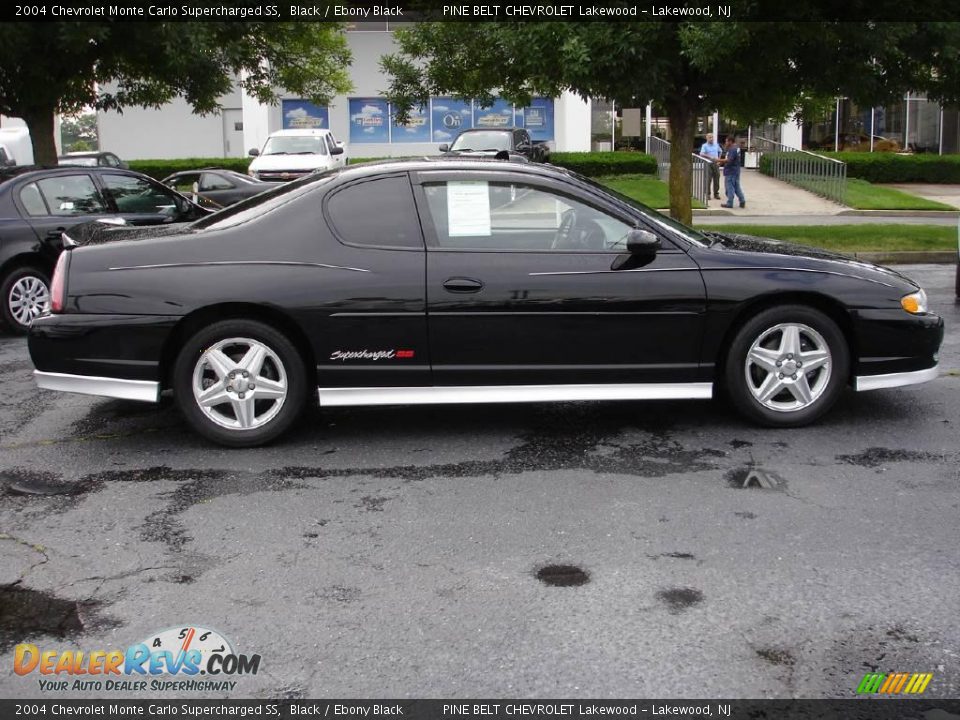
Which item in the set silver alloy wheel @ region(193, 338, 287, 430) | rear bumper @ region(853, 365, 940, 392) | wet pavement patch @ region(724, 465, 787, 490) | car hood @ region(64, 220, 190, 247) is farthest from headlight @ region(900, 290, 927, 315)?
car hood @ region(64, 220, 190, 247)

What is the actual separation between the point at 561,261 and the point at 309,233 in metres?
1.40

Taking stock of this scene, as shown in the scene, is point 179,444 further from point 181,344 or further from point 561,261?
point 561,261

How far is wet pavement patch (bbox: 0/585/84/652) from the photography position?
3.78 metres

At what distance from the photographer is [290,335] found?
5.97 m

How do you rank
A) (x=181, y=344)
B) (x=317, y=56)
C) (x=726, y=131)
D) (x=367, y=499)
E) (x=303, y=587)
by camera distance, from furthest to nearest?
(x=726, y=131), (x=317, y=56), (x=181, y=344), (x=367, y=499), (x=303, y=587)

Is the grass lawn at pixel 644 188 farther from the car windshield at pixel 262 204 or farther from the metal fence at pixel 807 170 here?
the car windshield at pixel 262 204

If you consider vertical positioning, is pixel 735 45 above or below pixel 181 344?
above

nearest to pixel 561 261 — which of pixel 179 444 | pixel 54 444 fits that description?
pixel 179 444

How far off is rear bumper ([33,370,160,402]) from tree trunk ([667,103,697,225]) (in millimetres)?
11085

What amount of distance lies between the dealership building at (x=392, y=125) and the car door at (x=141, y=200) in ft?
80.7

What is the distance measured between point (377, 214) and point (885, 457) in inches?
120

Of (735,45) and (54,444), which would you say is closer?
(54,444)

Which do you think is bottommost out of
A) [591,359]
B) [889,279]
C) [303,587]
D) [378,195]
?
[303,587]

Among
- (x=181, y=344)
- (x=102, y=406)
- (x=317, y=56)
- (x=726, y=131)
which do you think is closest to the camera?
(x=181, y=344)
